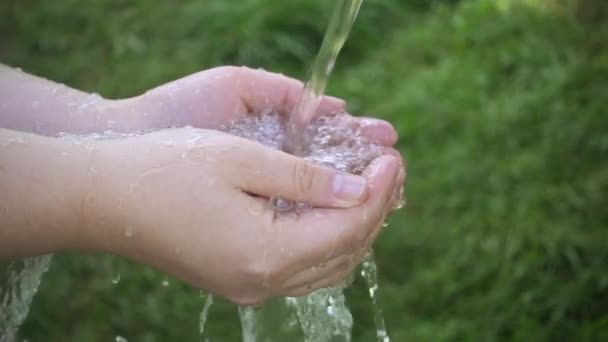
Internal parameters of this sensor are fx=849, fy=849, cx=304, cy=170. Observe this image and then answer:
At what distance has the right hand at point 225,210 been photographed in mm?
1183

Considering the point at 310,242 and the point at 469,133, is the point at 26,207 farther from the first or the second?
the point at 469,133

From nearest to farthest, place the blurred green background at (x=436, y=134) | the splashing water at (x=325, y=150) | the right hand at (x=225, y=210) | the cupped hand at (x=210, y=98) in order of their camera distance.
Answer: the right hand at (x=225, y=210), the splashing water at (x=325, y=150), the cupped hand at (x=210, y=98), the blurred green background at (x=436, y=134)

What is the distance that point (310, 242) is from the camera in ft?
3.90

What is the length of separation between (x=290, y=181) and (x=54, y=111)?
0.55m

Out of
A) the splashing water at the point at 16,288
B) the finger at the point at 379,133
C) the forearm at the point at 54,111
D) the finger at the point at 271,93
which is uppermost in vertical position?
the finger at the point at 379,133

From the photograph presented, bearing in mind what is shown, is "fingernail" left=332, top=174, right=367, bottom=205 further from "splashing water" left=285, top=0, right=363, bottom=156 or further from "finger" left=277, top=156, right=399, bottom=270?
"splashing water" left=285, top=0, right=363, bottom=156

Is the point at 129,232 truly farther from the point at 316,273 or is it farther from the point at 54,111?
the point at 54,111

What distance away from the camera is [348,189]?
121 cm

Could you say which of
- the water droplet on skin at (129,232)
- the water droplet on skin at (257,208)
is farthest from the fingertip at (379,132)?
the water droplet on skin at (129,232)

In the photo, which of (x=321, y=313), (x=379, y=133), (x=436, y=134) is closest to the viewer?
(x=379, y=133)

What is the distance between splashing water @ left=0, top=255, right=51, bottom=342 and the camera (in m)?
1.50

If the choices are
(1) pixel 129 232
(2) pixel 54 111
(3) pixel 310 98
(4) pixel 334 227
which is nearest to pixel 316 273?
(4) pixel 334 227

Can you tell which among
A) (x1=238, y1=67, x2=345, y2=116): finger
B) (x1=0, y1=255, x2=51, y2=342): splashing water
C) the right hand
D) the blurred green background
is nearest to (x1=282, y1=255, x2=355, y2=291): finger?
the right hand

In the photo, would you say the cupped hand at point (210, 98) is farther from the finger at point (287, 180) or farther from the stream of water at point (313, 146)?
the finger at point (287, 180)
